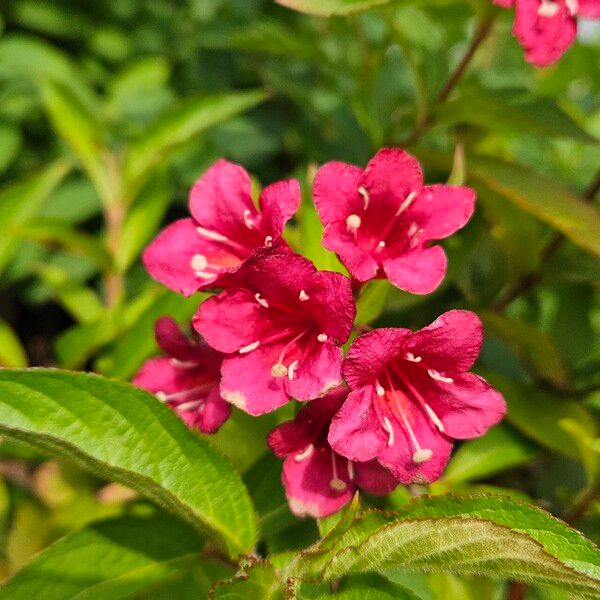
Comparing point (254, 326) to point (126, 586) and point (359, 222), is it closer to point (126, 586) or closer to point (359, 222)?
point (359, 222)

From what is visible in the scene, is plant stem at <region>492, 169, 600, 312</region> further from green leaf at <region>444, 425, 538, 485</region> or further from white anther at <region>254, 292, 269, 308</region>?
white anther at <region>254, 292, 269, 308</region>

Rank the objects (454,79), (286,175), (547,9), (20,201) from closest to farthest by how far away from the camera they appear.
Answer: (547,9), (454,79), (20,201), (286,175)

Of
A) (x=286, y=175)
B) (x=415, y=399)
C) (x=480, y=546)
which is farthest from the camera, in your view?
(x=286, y=175)

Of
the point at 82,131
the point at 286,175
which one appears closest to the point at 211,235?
the point at 82,131

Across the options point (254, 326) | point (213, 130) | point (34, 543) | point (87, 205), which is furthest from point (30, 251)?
point (254, 326)

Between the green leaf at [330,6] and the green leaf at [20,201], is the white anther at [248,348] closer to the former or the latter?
the green leaf at [330,6]

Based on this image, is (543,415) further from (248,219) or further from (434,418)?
(248,219)
